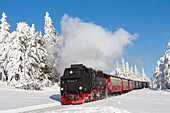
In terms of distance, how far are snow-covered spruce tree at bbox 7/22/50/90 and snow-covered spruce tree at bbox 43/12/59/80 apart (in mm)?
6505

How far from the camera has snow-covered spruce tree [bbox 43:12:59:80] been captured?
4344cm

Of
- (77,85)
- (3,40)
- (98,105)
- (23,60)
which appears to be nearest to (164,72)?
(23,60)

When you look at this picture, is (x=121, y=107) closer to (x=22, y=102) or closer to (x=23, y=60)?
(x=22, y=102)

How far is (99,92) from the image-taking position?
70.7ft

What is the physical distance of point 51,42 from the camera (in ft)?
159


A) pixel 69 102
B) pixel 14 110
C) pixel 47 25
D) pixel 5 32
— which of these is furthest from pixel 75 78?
pixel 47 25

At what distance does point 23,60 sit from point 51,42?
16644mm

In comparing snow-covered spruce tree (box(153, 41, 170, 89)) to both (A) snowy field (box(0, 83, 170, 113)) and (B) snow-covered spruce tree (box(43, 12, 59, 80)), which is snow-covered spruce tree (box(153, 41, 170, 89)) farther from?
(A) snowy field (box(0, 83, 170, 113))

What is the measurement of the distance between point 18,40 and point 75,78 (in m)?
18.5

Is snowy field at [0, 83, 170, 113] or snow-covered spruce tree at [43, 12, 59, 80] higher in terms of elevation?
snow-covered spruce tree at [43, 12, 59, 80]

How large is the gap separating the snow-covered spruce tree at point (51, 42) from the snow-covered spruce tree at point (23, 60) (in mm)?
6505

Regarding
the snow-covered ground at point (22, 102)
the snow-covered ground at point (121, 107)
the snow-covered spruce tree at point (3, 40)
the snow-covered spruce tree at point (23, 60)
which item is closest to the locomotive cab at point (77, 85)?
the snow-covered ground at point (22, 102)

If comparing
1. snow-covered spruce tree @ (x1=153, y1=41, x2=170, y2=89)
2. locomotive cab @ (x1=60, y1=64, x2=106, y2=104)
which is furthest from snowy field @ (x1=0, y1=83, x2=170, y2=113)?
snow-covered spruce tree @ (x1=153, y1=41, x2=170, y2=89)

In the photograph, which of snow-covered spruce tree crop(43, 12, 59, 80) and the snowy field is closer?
the snowy field
